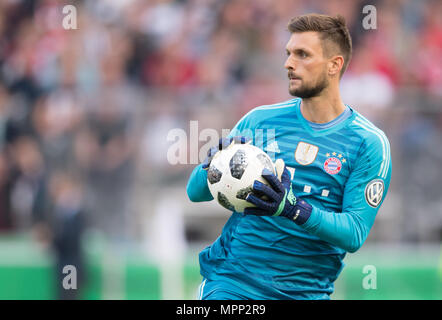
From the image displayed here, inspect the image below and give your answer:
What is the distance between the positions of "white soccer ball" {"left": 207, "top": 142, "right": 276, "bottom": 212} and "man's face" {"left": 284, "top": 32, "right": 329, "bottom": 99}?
0.57m

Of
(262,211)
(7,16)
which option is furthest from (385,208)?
(7,16)

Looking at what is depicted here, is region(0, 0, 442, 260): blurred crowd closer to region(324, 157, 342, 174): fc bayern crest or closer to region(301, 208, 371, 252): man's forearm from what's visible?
region(324, 157, 342, 174): fc bayern crest

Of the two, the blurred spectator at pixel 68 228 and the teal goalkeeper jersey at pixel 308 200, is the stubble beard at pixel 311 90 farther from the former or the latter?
the blurred spectator at pixel 68 228

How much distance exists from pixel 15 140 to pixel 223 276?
23.2ft

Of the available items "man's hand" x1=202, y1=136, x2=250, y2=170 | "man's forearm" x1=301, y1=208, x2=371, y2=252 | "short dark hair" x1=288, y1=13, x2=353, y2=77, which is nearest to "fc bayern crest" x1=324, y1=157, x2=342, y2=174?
"man's forearm" x1=301, y1=208, x2=371, y2=252

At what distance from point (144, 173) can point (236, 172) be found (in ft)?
19.8

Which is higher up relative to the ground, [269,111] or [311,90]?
[311,90]

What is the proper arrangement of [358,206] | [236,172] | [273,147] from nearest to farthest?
[236,172], [358,206], [273,147]

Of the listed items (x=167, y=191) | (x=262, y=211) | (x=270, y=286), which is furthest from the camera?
(x=167, y=191)

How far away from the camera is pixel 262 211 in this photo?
4406 millimetres

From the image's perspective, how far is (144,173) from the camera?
10.4 meters

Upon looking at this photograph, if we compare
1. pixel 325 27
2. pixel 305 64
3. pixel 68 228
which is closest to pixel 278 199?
pixel 305 64

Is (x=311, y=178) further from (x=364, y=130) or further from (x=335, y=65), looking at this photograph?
(x=335, y=65)
